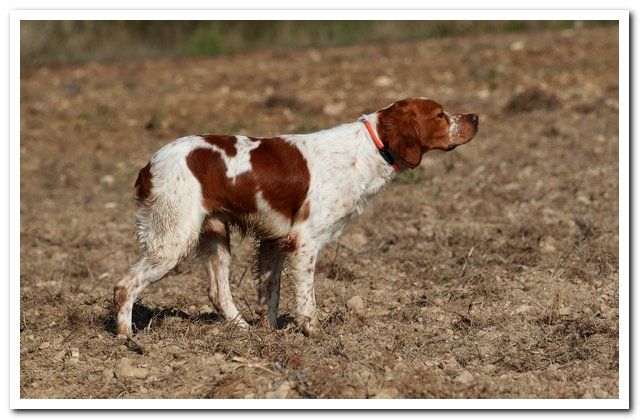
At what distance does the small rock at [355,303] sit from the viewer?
6051 mm

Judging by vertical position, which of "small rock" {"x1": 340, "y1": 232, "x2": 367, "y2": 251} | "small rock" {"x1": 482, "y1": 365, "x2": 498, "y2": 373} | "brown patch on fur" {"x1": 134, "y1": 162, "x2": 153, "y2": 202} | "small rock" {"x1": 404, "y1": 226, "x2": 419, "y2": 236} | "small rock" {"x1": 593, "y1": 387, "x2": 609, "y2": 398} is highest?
"brown patch on fur" {"x1": 134, "y1": 162, "x2": 153, "y2": 202}

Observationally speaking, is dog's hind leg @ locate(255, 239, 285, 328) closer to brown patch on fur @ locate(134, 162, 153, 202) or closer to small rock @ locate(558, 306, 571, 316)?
brown patch on fur @ locate(134, 162, 153, 202)

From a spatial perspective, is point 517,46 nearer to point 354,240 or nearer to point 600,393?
point 354,240

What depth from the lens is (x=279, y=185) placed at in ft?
17.5

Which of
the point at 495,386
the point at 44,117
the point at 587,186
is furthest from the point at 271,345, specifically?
the point at 44,117

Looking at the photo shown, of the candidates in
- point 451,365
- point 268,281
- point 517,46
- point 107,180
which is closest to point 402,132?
point 268,281

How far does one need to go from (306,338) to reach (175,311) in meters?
1.06

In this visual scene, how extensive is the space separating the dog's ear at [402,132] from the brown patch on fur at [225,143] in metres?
0.85

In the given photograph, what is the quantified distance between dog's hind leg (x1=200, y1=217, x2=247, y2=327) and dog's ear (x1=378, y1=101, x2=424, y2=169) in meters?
1.14

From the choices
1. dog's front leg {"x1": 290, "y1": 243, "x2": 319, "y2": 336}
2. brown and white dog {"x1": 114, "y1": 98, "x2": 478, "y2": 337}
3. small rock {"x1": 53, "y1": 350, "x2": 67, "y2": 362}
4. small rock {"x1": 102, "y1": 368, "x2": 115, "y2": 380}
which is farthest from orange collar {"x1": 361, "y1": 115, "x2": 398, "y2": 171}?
small rock {"x1": 53, "y1": 350, "x2": 67, "y2": 362}

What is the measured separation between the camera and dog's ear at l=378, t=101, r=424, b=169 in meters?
5.49

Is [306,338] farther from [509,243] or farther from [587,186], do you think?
[587,186]

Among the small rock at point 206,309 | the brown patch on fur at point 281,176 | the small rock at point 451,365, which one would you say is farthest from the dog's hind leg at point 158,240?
the small rock at point 451,365

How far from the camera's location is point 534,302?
20.0ft
